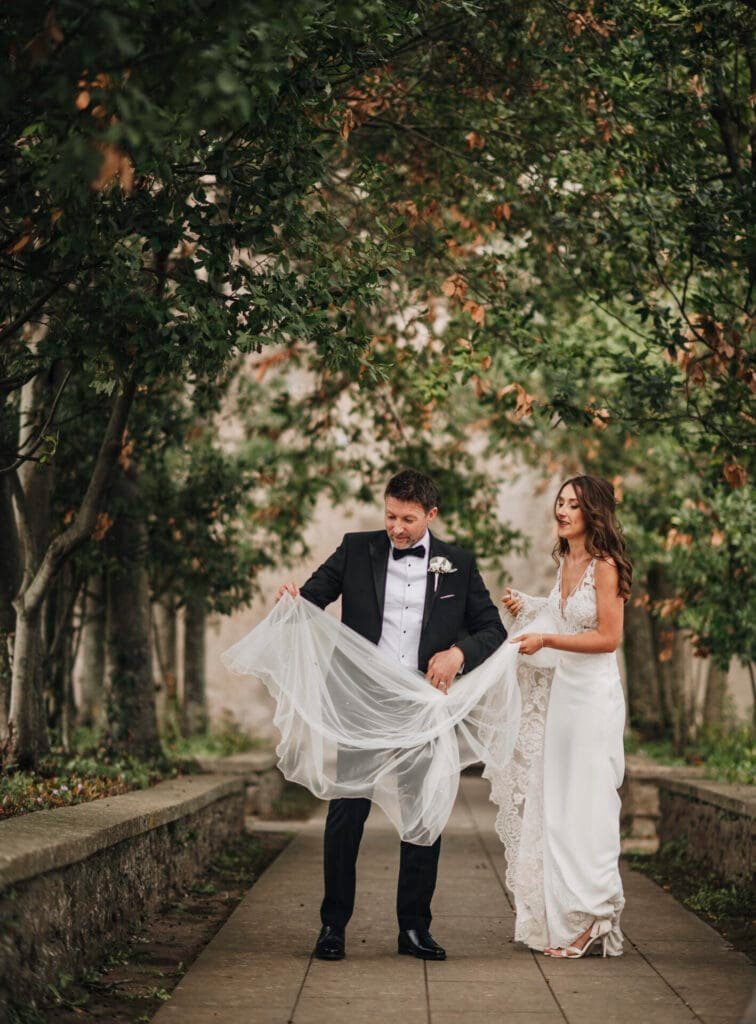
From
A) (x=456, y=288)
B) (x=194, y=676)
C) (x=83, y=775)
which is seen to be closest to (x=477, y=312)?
(x=456, y=288)

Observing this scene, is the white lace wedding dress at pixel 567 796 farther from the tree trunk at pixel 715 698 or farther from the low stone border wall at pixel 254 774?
the tree trunk at pixel 715 698

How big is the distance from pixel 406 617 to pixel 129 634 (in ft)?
19.3

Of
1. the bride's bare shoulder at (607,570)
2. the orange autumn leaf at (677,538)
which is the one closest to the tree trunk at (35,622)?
the bride's bare shoulder at (607,570)

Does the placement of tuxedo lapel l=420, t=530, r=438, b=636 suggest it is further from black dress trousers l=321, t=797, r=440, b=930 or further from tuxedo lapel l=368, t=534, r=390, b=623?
black dress trousers l=321, t=797, r=440, b=930

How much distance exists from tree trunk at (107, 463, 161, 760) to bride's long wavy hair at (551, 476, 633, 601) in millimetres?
6035

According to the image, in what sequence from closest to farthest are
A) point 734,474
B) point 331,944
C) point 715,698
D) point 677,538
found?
point 331,944
point 734,474
point 677,538
point 715,698

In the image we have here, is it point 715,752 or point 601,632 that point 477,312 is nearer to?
point 601,632

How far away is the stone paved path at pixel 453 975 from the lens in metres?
5.59

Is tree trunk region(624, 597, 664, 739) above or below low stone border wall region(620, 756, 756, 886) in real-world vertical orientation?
above

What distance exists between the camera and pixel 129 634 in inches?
486

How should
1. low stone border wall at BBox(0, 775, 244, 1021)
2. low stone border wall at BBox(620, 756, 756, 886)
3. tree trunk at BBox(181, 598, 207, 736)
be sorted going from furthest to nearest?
1. tree trunk at BBox(181, 598, 207, 736)
2. low stone border wall at BBox(620, 756, 756, 886)
3. low stone border wall at BBox(0, 775, 244, 1021)

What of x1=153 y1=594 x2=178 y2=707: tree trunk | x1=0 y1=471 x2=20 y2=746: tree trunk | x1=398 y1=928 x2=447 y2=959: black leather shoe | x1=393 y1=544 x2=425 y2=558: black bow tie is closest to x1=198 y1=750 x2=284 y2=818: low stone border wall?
x1=153 y1=594 x2=178 y2=707: tree trunk

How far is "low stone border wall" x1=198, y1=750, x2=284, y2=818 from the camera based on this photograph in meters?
13.7

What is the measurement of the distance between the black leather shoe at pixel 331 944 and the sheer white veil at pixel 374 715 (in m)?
0.58
